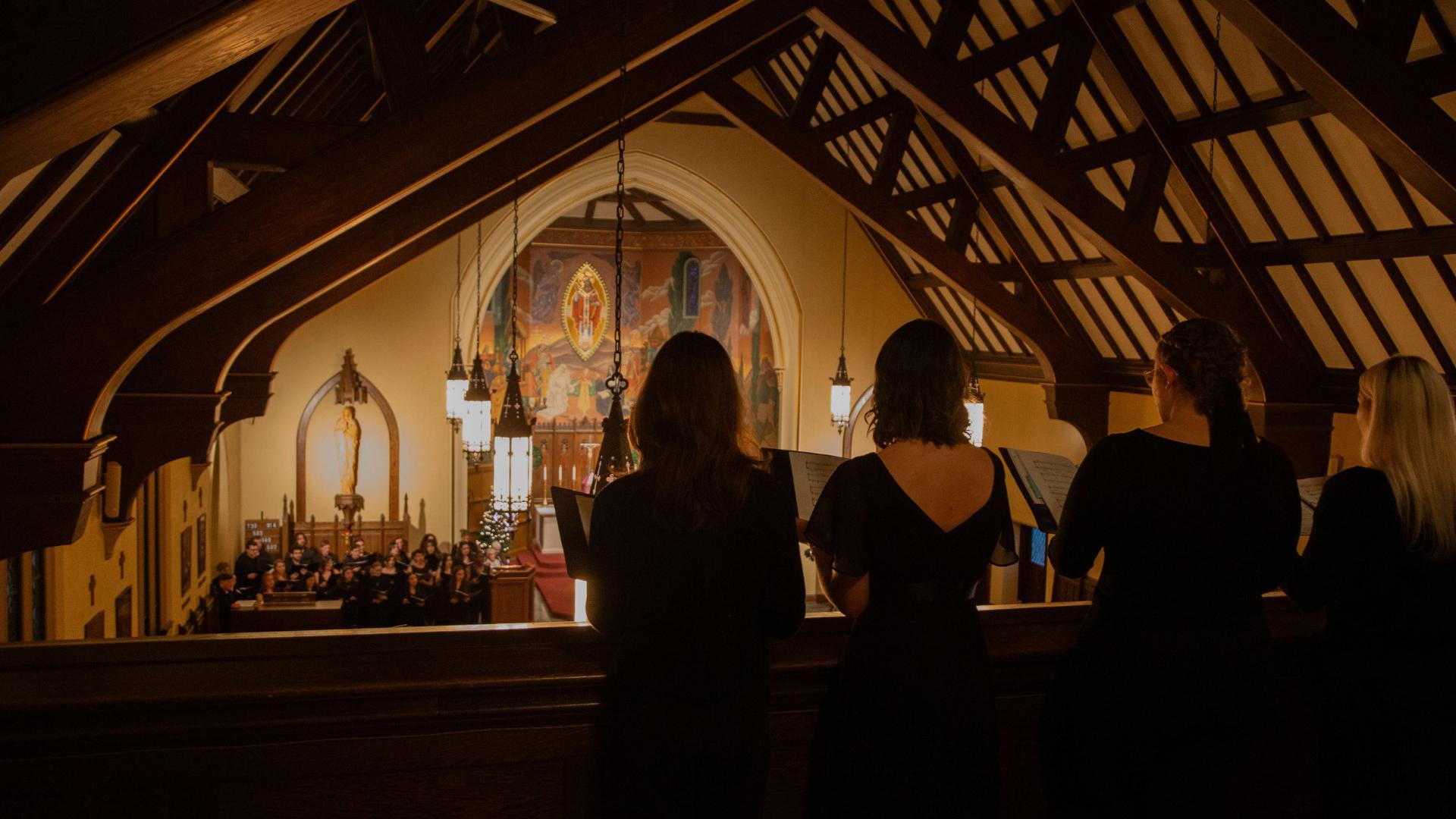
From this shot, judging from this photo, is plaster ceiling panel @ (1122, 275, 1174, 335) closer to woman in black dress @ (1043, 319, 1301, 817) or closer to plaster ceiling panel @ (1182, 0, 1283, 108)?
plaster ceiling panel @ (1182, 0, 1283, 108)

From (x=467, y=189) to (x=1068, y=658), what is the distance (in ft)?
14.9

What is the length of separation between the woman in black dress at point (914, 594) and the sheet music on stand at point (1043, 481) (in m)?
0.22

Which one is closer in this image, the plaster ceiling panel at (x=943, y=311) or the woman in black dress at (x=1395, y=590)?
the woman in black dress at (x=1395, y=590)

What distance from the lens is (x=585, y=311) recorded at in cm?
1499

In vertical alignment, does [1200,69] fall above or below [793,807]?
above

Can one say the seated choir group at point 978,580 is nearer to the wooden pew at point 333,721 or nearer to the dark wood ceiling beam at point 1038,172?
the wooden pew at point 333,721

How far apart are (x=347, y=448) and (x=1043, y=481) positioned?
10755 mm

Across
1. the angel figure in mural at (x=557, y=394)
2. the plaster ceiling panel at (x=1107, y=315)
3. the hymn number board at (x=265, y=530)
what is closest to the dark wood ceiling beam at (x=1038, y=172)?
the plaster ceiling panel at (x=1107, y=315)

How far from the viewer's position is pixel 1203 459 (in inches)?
68.2

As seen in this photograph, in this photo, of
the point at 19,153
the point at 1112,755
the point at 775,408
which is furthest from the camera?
the point at 775,408

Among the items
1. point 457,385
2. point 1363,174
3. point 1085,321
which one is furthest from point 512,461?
point 1085,321

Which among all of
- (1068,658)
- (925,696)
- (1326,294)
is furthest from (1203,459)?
(1326,294)

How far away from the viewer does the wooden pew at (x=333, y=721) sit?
4.83 ft

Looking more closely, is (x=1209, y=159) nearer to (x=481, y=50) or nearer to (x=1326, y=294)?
(x=1326, y=294)
